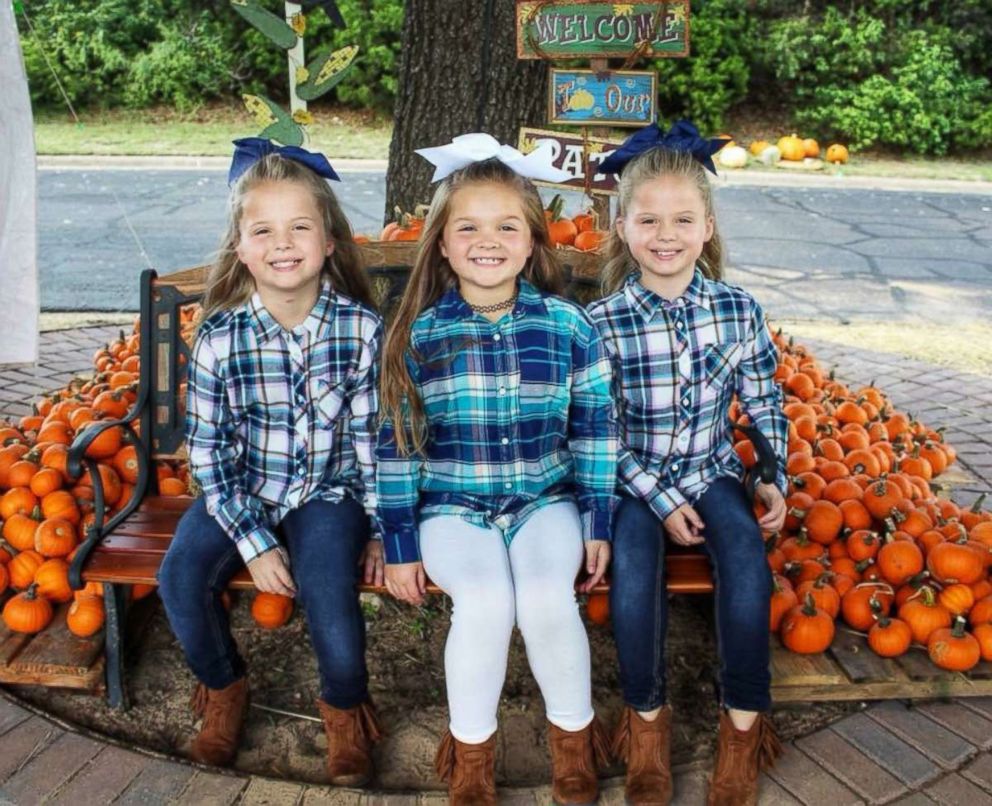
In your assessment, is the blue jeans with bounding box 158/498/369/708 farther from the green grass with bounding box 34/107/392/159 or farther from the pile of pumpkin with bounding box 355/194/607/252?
the green grass with bounding box 34/107/392/159

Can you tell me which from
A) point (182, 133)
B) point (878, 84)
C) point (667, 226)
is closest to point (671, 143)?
point (667, 226)

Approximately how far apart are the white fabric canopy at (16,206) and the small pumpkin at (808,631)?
8.12 ft

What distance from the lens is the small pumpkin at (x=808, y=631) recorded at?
274cm

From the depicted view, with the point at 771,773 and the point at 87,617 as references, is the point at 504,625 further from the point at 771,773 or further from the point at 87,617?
the point at 87,617

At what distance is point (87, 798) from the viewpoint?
7.52 ft

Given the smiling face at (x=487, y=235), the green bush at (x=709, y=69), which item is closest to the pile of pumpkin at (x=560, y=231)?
the smiling face at (x=487, y=235)

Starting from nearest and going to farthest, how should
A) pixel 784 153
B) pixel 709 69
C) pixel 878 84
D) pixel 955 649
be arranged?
pixel 955 649, pixel 784 153, pixel 878 84, pixel 709 69

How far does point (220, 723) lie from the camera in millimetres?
2494

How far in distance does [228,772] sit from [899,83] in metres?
16.3

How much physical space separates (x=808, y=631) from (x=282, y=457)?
4.85ft

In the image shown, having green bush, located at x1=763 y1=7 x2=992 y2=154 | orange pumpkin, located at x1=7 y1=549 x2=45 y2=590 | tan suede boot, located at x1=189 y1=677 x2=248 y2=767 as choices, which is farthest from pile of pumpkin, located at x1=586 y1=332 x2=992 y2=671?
green bush, located at x1=763 y1=7 x2=992 y2=154

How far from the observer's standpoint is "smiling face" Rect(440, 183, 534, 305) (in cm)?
244

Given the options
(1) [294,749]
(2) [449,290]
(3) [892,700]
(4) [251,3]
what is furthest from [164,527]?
(3) [892,700]

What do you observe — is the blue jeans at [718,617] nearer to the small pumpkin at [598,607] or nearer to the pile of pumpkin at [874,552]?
the pile of pumpkin at [874,552]
